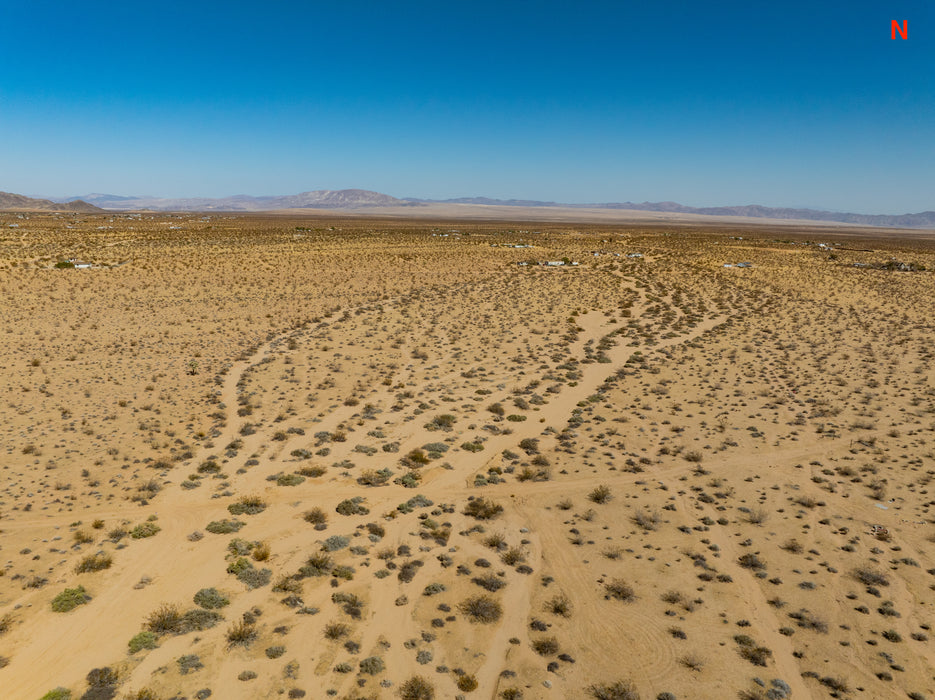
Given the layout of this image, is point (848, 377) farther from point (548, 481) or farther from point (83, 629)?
point (83, 629)

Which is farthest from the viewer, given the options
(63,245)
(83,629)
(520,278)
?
(63,245)

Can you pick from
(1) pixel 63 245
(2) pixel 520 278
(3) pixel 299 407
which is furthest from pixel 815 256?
(1) pixel 63 245

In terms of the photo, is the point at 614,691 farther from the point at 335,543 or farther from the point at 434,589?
the point at 335,543

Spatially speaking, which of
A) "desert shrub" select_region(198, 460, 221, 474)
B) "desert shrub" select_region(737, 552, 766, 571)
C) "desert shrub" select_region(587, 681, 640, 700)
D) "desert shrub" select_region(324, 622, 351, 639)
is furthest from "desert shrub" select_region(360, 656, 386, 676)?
"desert shrub" select_region(198, 460, 221, 474)

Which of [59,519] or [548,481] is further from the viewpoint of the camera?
[548,481]

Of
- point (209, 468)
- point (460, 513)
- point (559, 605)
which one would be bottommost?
point (559, 605)

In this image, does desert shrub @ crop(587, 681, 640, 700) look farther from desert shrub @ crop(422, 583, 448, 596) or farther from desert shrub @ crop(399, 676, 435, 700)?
desert shrub @ crop(422, 583, 448, 596)

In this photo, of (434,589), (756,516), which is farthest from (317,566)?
(756,516)
